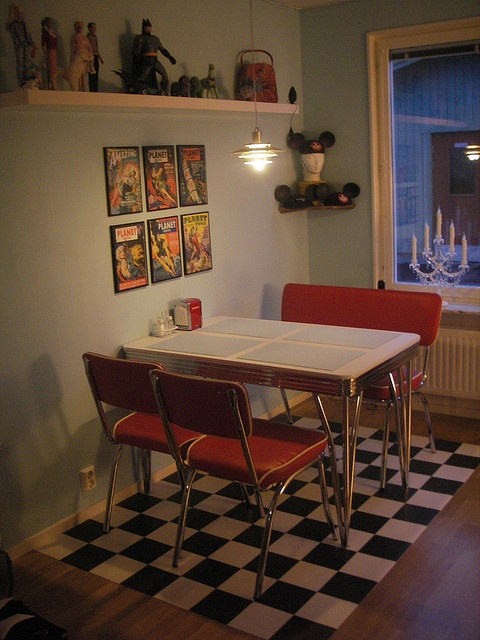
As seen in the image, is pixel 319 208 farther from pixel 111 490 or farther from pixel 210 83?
pixel 111 490

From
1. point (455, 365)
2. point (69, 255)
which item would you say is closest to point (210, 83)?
point (69, 255)

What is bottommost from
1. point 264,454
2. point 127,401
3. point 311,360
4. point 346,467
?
point 346,467

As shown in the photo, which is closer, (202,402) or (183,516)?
(202,402)

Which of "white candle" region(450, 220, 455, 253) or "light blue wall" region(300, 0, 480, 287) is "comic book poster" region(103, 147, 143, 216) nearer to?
"light blue wall" region(300, 0, 480, 287)

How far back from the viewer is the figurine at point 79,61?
3285 millimetres

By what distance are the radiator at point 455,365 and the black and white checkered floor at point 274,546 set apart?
1.95ft

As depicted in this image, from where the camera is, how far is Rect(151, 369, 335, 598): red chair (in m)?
2.90

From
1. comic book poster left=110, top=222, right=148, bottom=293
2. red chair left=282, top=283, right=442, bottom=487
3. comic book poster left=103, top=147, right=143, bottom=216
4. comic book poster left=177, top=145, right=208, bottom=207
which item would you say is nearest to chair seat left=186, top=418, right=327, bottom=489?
red chair left=282, top=283, right=442, bottom=487

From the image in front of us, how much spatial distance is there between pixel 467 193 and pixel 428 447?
1.52 meters

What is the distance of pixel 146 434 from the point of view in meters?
3.46

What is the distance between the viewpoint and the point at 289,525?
3.57 meters

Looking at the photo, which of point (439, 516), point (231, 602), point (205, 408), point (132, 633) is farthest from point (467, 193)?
point (132, 633)

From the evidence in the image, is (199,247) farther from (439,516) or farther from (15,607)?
(15,607)

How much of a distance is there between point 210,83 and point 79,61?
100cm
